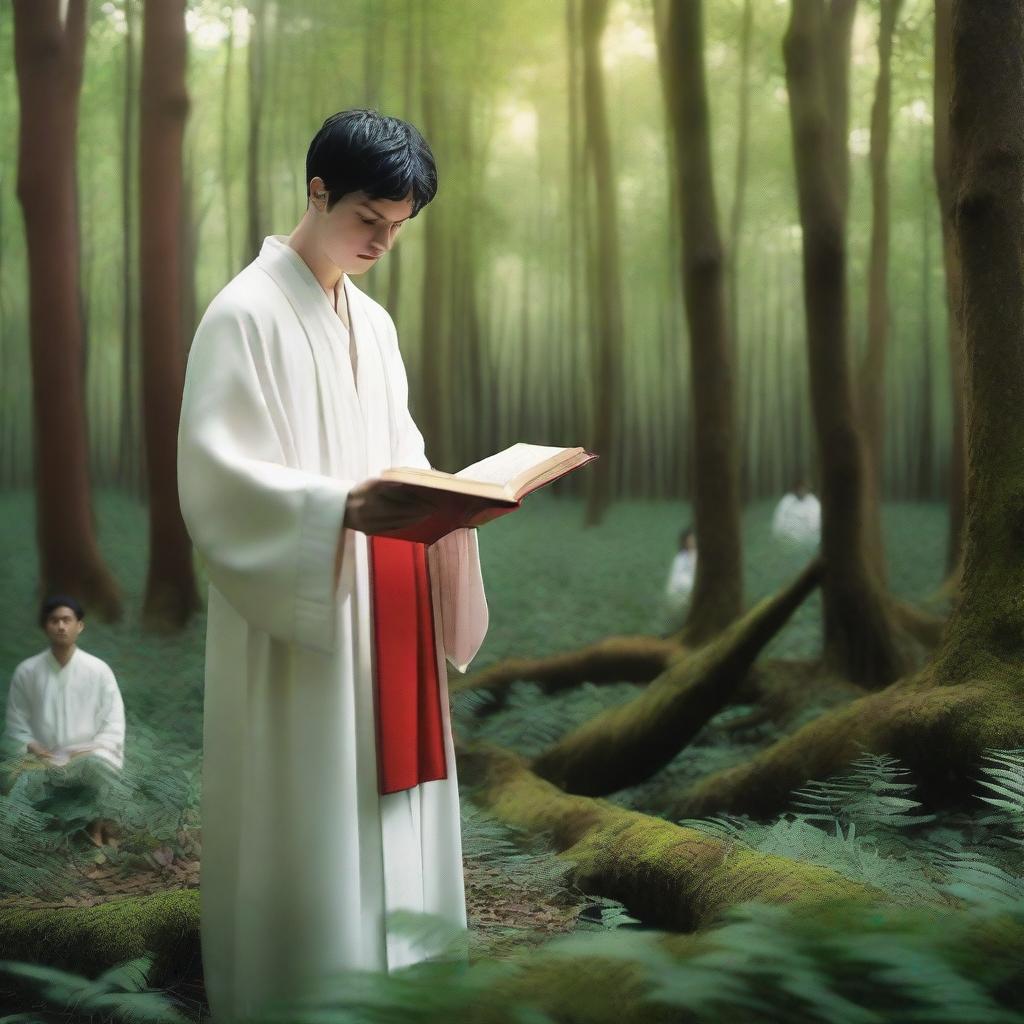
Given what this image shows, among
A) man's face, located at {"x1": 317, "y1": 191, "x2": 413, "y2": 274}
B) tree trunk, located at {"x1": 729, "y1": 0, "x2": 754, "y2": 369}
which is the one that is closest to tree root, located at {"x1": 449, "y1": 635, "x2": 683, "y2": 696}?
tree trunk, located at {"x1": 729, "y1": 0, "x2": 754, "y2": 369}

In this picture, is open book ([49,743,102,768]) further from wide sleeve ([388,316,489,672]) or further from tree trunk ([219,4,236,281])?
tree trunk ([219,4,236,281])

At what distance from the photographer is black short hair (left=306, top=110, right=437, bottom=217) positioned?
8.04ft

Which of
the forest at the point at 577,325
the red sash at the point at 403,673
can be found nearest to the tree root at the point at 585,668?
the forest at the point at 577,325

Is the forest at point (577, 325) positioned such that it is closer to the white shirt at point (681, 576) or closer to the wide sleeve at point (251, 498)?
the white shirt at point (681, 576)

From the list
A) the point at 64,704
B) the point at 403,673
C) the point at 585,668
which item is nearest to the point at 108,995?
the point at 403,673

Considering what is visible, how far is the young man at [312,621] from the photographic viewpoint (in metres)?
2.35

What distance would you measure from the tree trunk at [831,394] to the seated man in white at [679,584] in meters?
1.42

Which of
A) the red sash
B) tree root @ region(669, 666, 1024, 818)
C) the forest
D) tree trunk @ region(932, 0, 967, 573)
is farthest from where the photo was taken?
tree trunk @ region(932, 0, 967, 573)

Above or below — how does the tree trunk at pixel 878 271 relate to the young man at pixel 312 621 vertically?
above

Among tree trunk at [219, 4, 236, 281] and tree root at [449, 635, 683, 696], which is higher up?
tree trunk at [219, 4, 236, 281]

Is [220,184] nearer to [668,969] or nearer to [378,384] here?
[378,384]

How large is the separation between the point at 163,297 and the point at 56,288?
0.71 m

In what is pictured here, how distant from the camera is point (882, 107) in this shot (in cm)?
815

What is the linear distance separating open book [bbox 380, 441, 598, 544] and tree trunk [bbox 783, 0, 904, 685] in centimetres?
458
